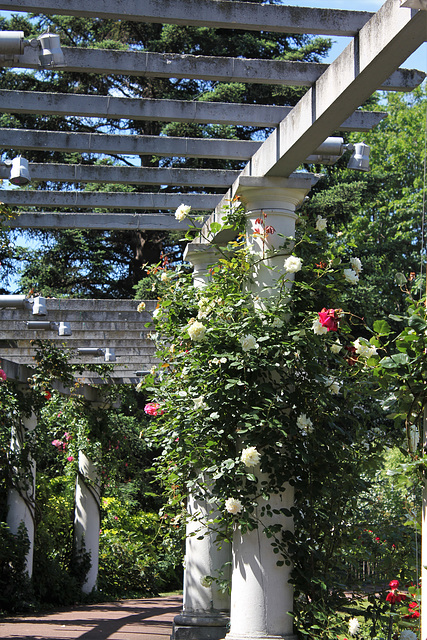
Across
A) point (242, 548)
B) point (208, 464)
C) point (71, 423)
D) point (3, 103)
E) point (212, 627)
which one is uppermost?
point (3, 103)

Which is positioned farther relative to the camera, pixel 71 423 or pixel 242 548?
pixel 71 423

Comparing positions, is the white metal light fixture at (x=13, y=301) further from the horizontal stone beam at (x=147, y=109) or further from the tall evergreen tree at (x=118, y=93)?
the tall evergreen tree at (x=118, y=93)

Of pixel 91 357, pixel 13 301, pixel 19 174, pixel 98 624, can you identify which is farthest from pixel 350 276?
pixel 91 357

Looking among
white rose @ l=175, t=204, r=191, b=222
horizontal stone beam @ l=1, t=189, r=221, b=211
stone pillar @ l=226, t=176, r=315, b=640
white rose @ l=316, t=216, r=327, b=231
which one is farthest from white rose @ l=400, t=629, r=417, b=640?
horizontal stone beam @ l=1, t=189, r=221, b=211

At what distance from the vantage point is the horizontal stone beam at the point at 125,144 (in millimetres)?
5668

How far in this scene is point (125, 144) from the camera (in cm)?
593

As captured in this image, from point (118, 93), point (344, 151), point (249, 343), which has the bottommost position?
point (249, 343)

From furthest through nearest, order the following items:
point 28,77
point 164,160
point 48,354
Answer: point 164,160, point 28,77, point 48,354

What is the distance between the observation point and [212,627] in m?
5.86

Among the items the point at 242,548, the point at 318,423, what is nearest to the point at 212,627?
the point at 242,548

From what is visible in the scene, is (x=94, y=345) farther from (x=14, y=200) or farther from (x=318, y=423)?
(x=318, y=423)

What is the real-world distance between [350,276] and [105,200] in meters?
3.05

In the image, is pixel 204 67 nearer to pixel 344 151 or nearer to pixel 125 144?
pixel 344 151

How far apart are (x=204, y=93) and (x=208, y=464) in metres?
15.6
